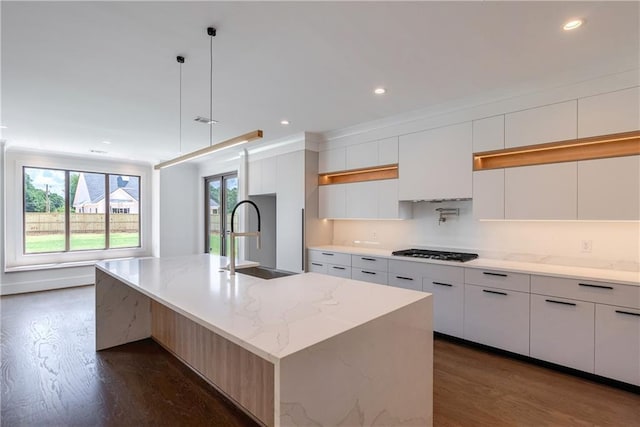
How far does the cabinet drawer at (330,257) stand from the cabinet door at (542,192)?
1.99 metres

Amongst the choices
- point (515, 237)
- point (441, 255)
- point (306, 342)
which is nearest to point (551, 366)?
point (515, 237)

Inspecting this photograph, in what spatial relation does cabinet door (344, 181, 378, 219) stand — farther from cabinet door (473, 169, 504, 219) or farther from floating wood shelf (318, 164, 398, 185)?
cabinet door (473, 169, 504, 219)

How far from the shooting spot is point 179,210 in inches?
289

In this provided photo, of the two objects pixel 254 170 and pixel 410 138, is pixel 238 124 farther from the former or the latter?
pixel 410 138

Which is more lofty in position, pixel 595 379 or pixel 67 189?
pixel 67 189

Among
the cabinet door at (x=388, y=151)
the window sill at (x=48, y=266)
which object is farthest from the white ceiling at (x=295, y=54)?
the window sill at (x=48, y=266)

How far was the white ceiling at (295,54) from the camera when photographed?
76.3 inches

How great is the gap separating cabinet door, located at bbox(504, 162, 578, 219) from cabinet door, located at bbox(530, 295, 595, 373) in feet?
2.60

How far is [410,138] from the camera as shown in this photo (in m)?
3.93

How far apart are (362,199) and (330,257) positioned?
95 centimetres

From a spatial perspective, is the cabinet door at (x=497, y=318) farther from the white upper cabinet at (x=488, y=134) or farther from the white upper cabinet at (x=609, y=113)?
the white upper cabinet at (x=609, y=113)

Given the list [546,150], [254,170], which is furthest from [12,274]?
[546,150]

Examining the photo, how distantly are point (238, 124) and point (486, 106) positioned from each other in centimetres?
302

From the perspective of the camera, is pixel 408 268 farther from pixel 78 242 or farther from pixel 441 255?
pixel 78 242
